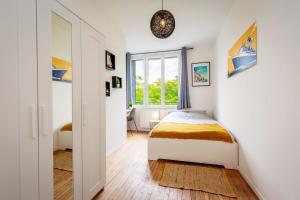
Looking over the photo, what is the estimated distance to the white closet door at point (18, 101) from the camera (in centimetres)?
85

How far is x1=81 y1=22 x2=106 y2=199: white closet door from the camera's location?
153 centimetres

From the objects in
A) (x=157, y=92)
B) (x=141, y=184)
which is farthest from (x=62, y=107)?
(x=157, y=92)

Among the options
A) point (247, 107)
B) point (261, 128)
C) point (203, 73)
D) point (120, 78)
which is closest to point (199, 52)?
point (203, 73)

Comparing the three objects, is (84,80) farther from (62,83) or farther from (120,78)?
(120,78)

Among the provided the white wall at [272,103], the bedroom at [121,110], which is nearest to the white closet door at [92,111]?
the bedroom at [121,110]

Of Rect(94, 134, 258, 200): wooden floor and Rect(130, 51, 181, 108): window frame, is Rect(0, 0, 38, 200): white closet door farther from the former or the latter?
Rect(130, 51, 181, 108): window frame

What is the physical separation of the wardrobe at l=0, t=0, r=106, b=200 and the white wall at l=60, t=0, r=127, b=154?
0.99 meters

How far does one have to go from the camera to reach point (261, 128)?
61.8 inches

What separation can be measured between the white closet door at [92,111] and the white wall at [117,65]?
27.9 inches

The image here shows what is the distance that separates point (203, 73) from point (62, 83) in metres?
4.09

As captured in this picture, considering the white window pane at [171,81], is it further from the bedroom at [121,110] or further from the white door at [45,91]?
the white door at [45,91]

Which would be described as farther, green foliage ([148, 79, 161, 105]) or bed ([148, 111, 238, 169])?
green foliage ([148, 79, 161, 105])

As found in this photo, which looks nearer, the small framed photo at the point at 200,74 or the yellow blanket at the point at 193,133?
the yellow blanket at the point at 193,133

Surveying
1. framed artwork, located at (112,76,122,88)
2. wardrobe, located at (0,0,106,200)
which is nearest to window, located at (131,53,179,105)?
framed artwork, located at (112,76,122,88)
